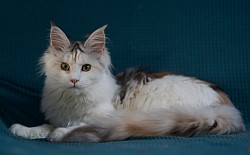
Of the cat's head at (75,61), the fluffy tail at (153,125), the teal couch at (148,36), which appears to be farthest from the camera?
the teal couch at (148,36)

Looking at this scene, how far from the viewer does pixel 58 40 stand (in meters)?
1.79

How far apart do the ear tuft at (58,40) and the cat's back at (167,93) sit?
1.23ft

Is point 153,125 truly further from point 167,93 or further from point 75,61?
point 75,61

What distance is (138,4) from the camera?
2307mm

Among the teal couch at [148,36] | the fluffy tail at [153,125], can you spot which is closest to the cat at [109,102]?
the fluffy tail at [153,125]

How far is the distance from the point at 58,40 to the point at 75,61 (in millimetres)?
140

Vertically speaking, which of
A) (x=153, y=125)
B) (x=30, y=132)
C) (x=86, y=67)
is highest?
(x=86, y=67)

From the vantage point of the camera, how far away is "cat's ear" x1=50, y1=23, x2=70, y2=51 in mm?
1771

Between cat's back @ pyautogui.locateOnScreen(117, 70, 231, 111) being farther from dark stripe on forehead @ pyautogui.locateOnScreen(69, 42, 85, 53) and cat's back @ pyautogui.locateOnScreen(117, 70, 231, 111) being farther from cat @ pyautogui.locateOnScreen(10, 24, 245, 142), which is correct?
dark stripe on forehead @ pyautogui.locateOnScreen(69, 42, 85, 53)

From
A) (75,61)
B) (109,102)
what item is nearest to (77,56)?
(75,61)

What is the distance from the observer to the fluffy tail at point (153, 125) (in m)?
1.61

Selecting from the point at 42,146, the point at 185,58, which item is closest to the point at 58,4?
the point at 185,58

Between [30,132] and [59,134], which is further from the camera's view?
[30,132]

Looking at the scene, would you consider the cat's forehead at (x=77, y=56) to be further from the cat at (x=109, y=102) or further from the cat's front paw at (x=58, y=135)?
the cat's front paw at (x=58, y=135)
